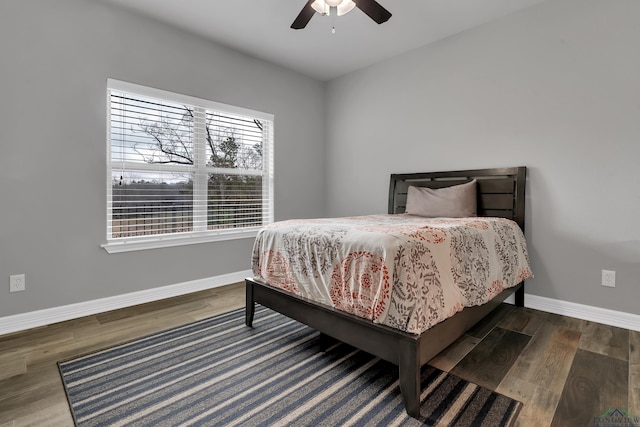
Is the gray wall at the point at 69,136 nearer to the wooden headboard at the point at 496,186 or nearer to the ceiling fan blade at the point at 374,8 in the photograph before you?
the ceiling fan blade at the point at 374,8

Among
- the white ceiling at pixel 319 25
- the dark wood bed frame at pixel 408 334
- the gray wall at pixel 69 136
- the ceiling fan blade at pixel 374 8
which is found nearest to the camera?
the dark wood bed frame at pixel 408 334

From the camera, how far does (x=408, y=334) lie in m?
1.37

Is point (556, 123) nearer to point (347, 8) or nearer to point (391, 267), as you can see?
point (347, 8)

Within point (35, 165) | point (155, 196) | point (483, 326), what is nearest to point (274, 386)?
point (483, 326)

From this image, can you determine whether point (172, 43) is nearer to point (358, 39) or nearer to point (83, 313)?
point (358, 39)

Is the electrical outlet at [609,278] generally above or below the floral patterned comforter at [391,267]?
below

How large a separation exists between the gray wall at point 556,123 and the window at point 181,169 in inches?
70.3

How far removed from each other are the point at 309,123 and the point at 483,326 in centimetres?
307

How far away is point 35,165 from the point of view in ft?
7.67

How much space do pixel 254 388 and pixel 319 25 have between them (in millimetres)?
2969

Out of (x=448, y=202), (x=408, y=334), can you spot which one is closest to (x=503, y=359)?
(x=408, y=334)

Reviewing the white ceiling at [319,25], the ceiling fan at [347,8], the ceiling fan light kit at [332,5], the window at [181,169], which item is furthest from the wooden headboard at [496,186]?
the window at [181,169]

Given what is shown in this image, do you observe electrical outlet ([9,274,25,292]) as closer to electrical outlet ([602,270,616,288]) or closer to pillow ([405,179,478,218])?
pillow ([405,179,478,218])

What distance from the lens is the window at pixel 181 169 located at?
275 cm
